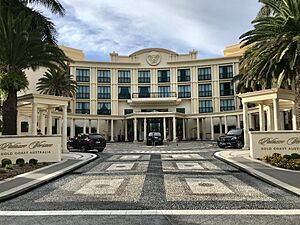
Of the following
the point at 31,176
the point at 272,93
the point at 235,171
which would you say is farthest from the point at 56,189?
the point at 272,93

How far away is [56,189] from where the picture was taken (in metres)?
9.93

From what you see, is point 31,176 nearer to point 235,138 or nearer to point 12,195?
point 12,195

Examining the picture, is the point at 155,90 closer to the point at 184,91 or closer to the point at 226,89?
the point at 184,91

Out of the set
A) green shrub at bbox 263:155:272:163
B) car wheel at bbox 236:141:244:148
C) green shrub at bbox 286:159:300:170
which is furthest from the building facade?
green shrub at bbox 286:159:300:170

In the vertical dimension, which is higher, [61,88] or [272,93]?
[61,88]

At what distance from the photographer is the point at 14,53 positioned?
60.6ft

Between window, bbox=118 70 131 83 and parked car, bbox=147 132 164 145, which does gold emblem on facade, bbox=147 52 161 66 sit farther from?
parked car, bbox=147 132 164 145

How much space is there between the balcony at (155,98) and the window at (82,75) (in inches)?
363

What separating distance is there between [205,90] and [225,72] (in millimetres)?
4935

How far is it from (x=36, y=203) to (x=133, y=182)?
3652 mm

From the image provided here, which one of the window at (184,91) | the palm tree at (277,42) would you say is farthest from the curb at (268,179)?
the window at (184,91)

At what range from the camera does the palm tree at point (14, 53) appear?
1805 cm

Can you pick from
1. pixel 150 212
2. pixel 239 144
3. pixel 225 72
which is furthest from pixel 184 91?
pixel 150 212

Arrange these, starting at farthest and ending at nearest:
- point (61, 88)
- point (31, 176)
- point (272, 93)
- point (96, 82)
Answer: point (96, 82) → point (61, 88) → point (272, 93) → point (31, 176)
